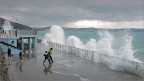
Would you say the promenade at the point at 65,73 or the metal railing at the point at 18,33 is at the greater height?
the metal railing at the point at 18,33

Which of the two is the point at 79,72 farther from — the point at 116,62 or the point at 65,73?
the point at 116,62

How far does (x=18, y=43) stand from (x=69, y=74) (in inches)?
805

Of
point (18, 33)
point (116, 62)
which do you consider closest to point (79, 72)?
point (116, 62)

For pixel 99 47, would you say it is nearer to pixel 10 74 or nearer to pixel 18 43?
pixel 18 43

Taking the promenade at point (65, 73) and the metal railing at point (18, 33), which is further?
the metal railing at point (18, 33)

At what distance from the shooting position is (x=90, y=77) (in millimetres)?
19156

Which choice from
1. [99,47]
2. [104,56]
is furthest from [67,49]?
[104,56]

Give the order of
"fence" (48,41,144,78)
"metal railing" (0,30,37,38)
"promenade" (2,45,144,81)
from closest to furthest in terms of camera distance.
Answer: "promenade" (2,45,144,81)
"fence" (48,41,144,78)
"metal railing" (0,30,37,38)

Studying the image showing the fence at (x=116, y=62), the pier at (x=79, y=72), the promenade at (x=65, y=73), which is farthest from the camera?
the fence at (x=116, y=62)

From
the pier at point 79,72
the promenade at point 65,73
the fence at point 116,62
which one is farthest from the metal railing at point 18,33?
the promenade at point 65,73

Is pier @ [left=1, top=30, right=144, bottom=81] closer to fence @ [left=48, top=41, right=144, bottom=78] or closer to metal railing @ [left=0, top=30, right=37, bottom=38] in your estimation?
fence @ [left=48, top=41, right=144, bottom=78]

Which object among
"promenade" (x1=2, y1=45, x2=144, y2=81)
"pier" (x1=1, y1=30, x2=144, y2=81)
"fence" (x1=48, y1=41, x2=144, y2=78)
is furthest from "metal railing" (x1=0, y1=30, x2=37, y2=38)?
"promenade" (x1=2, y1=45, x2=144, y2=81)

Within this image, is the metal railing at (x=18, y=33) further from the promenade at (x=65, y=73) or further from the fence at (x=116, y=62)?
the promenade at (x=65, y=73)

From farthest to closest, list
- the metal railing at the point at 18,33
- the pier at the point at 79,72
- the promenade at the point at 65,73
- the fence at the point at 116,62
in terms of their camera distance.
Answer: the metal railing at the point at 18,33
the fence at the point at 116,62
the pier at the point at 79,72
the promenade at the point at 65,73
